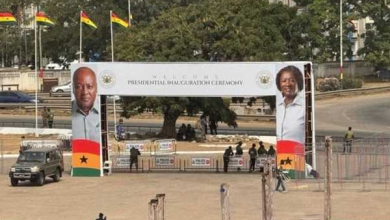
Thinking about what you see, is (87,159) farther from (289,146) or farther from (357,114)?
(357,114)

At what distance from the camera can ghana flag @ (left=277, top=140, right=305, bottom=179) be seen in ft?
137

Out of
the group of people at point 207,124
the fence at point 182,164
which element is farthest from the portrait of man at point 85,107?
the group of people at point 207,124

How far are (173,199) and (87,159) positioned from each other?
31.6 feet

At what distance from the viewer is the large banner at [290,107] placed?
141 ft

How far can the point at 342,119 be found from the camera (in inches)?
2830

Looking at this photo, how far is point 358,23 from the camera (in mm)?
114250

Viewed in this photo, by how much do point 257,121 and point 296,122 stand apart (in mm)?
28814

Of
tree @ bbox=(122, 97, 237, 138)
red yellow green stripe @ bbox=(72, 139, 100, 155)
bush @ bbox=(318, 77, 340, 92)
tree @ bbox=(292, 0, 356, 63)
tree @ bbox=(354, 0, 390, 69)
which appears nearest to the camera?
red yellow green stripe @ bbox=(72, 139, 100, 155)

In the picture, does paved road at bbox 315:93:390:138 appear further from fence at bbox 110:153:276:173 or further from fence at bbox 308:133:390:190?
fence at bbox 110:153:276:173

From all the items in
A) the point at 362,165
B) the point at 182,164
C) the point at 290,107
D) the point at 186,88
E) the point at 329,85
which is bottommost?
the point at 182,164

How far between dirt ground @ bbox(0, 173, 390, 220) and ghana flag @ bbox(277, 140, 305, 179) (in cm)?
143

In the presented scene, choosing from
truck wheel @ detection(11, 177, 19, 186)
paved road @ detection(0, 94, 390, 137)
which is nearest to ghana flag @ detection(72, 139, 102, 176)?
truck wheel @ detection(11, 177, 19, 186)

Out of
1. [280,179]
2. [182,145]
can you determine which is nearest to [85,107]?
[280,179]

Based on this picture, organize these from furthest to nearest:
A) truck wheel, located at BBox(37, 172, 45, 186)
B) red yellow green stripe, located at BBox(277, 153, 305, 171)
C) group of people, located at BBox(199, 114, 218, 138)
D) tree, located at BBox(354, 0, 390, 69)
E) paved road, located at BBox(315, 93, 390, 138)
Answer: tree, located at BBox(354, 0, 390, 69), paved road, located at BBox(315, 93, 390, 138), group of people, located at BBox(199, 114, 218, 138), red yellow green stripe, located at BBox(277, 153, 305, 171), truck wheel, located at BBox(37, 172, 45, 186)
